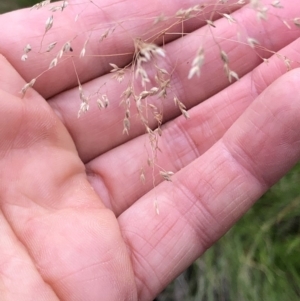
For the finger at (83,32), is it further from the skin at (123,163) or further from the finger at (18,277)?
the finger at (18,277)

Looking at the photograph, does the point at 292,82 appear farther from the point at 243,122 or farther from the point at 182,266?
the point at 182,266

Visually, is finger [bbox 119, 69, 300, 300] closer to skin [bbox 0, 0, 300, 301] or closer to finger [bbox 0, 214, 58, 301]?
skin [bbox 0, 0, 300, 301]

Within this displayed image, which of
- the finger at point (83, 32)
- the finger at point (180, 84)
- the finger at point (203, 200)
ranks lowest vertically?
the finger at point (203, 200)

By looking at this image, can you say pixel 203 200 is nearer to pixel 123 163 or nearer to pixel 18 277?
pixel 123 163

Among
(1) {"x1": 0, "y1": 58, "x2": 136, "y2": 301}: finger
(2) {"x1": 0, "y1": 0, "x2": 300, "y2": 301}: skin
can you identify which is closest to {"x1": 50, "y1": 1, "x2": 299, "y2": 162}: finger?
(2) {"x1": 0, "y1": 0, "x2": 300, "y2": 301}: skin

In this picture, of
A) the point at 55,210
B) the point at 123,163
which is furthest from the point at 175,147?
the point at 55,210

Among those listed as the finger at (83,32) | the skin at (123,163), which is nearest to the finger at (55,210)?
the skin at (123,163)
